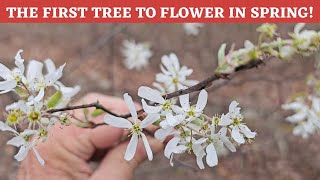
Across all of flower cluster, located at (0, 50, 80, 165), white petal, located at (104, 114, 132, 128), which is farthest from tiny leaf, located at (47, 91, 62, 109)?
white petal, located at (104, 114, 132, 128)

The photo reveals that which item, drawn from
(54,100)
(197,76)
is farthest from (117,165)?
(197,76)

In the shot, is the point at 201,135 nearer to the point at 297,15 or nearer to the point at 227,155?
the point at 297,15

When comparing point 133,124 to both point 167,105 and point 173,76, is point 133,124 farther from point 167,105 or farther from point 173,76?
point 173,76

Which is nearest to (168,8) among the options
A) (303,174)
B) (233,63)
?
(233,63)

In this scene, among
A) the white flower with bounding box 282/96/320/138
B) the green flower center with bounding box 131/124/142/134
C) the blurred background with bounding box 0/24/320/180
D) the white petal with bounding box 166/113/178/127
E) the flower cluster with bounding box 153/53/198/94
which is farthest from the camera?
the blurred background with bounding box 0/24/320/180

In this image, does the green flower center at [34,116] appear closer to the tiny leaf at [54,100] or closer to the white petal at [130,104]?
the tiny leaf at [54,100]

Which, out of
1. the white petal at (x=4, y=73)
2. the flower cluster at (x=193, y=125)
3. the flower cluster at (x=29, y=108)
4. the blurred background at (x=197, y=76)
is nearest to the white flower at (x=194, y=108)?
the flower cluster at (x=193, y=125)

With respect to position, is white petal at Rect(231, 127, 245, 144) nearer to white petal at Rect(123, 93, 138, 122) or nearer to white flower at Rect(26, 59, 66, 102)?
white petal at Rect(123, 93, 138, 122)
